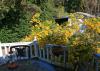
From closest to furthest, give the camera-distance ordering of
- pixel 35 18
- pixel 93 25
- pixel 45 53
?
pixel 93 25 → pixel 45 53 → pixel 35 18

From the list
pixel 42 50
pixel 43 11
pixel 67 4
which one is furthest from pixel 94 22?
pixel 67 4

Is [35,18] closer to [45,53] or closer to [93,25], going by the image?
[45,53]

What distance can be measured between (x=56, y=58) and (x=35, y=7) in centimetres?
649

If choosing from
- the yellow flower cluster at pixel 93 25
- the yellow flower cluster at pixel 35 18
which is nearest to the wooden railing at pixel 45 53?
the yellow flower cluster at pixel 93 25

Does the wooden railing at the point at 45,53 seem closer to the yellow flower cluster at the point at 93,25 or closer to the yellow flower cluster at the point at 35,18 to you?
the yellow flower cluster at the point at 93,25

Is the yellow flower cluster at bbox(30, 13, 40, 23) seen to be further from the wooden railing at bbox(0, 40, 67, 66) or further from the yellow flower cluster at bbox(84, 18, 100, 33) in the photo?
the yellow flower cluster at bbox(84, 18, 100, 33)

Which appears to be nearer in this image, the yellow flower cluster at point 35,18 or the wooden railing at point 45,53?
the wooden railing at point 45,53

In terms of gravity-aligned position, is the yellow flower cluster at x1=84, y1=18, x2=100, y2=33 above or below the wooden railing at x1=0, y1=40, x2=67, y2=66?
above

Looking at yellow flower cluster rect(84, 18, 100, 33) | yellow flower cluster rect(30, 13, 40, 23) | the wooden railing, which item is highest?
yellow flower cluster rect(30, 13, 40, 23)

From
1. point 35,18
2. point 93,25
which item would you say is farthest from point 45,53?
point 35,18

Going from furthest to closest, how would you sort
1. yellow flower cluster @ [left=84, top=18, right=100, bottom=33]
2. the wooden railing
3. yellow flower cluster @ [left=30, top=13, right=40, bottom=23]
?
yellow flower cluster @ [left=30, top=13, right=40, bottom=23], yellow flower cluster @ [left=84, top=18, right=100, bottom=33], the wooden railing

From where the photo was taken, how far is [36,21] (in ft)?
44.6

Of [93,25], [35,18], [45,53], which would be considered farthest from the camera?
[35,18]

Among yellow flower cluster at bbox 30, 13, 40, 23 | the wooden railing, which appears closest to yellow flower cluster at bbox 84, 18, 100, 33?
the wooden railing
